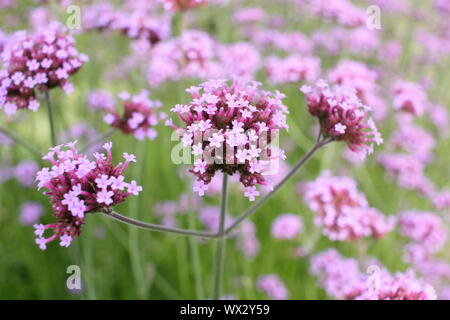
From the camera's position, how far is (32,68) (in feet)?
5.95

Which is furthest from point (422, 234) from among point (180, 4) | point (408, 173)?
point (180, 4)

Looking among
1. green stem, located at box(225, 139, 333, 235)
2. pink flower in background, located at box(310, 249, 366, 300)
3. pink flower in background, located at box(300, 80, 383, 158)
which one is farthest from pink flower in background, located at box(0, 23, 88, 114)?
pink flower in background, located at box(310, 249, 366, 300)

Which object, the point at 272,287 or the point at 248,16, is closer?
the point at 272,287

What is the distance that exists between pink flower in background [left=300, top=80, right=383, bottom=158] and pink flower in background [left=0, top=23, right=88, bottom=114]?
1.09m

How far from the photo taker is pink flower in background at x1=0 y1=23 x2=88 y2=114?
1.81m

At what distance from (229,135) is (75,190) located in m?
0.53

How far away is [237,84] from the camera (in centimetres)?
178

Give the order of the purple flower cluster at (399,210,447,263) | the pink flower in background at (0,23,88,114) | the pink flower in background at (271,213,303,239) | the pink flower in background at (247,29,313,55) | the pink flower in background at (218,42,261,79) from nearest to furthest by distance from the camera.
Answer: the pink flower in background at (0,23,88,114)
the purple flower cluster at (399,210,447,263)
the pink flower in background at (271,213,303,239)
the pink flower in background at (218,42,261,79)
the pink flower in background at (247,29,313,55)

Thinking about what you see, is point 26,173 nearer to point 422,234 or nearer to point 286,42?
point 286,42

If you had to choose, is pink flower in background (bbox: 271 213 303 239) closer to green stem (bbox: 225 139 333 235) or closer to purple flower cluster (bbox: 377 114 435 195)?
purple flower cluster (bbox: 377 114 435 195)

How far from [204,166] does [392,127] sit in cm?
410

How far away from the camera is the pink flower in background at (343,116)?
1708 mm
